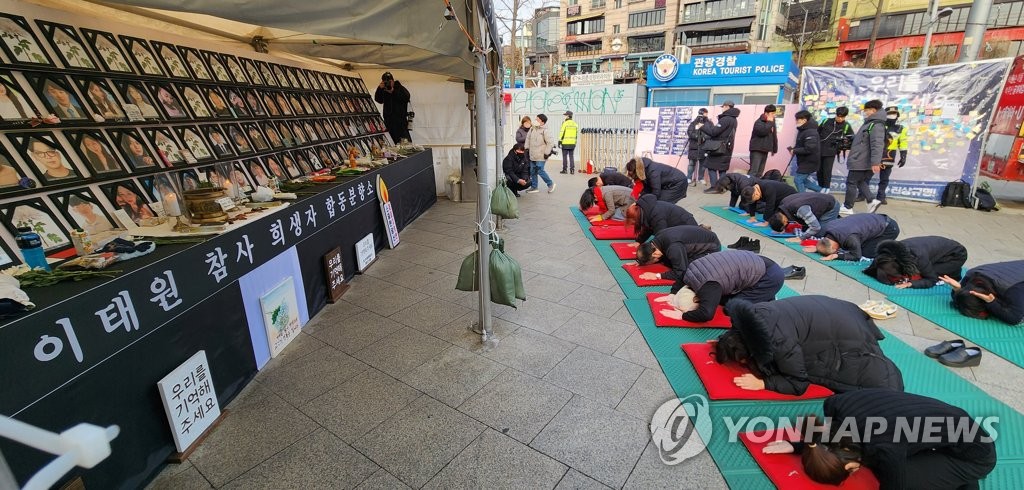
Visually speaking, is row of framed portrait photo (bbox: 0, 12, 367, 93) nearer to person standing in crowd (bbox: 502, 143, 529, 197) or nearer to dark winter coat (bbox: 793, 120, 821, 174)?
person standing in crowd (bbox: 502, 143, 529, 197)

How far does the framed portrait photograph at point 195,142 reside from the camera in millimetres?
3637

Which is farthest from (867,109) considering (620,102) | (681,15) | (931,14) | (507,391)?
(681,15)

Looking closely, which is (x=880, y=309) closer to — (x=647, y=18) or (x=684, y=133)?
(x=684, y=133)

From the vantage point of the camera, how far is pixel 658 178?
6691 millimetres

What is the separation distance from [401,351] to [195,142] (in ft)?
8.10

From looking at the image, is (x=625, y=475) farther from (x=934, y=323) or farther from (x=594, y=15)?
(x=594, y=15)

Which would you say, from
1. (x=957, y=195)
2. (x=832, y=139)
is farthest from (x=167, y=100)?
(x=957, y=195)

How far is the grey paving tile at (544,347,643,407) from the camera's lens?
116 inches

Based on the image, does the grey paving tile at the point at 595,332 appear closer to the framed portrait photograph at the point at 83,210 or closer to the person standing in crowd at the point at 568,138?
the framed portrait photograph at the point at 83,210

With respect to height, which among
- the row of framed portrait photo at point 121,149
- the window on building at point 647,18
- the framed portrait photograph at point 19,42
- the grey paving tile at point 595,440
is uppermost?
the window on building at point 647,18

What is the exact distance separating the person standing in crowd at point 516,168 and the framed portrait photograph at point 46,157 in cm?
661

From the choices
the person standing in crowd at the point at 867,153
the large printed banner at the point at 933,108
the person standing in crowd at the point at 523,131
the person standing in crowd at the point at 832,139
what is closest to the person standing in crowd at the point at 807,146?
the person standing in crowd at the point at 832,139

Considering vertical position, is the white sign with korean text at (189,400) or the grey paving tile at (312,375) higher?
the white sign with korean text at (189,400)

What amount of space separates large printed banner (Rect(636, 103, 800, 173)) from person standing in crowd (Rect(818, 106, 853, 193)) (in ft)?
4.97
